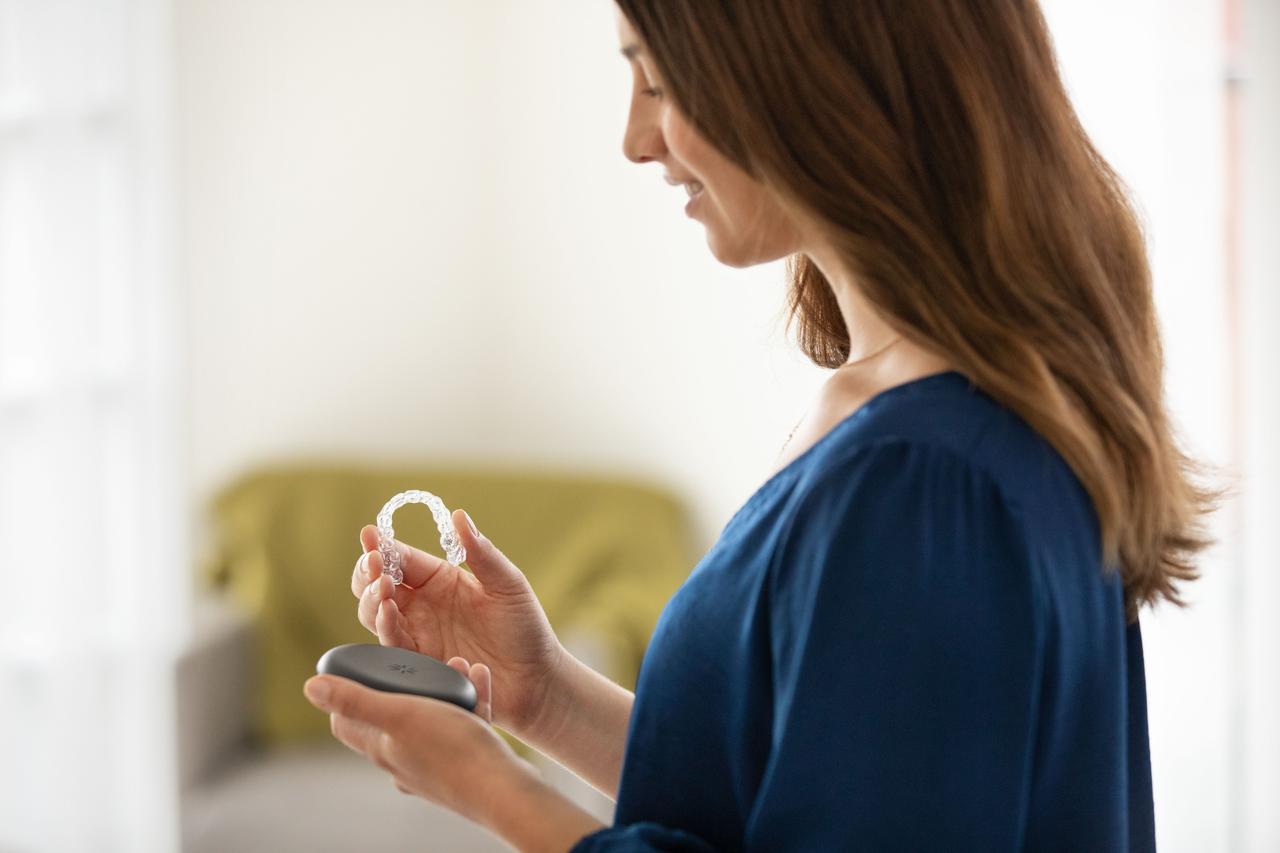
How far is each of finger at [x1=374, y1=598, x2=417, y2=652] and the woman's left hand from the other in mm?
145

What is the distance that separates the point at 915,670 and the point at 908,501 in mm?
85

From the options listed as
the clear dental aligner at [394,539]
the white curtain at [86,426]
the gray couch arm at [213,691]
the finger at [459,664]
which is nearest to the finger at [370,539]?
the clear dental aligner at [394,539]

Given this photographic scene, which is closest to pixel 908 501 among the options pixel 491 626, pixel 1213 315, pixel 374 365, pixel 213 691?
pixel 491 626

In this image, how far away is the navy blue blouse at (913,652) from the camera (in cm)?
66

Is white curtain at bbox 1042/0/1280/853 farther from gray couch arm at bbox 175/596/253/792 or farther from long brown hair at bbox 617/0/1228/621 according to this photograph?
gray couch arm at bbox 175/596/253/792

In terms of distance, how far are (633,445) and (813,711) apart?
2.43m

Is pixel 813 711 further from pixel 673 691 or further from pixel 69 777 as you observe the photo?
pixel 69 777

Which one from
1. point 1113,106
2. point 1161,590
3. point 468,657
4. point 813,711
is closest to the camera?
point 813,711

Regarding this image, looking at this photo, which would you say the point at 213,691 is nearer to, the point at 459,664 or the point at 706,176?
the point at 459,664

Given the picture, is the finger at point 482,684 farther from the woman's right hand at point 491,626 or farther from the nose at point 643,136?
the nose at point 643,136

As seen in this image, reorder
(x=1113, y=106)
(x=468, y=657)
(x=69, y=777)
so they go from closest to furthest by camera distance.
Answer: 1. (x=468, y=657)
2. (x=1113, y=106)
3. (x=69, y=777)

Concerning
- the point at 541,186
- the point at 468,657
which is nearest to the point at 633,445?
the point at 541,186

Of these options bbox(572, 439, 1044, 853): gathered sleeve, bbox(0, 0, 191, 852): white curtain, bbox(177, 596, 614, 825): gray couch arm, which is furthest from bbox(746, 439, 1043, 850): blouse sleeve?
bbox(0, 0, 191, 852): white curtain

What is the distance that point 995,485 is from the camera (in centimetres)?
68
